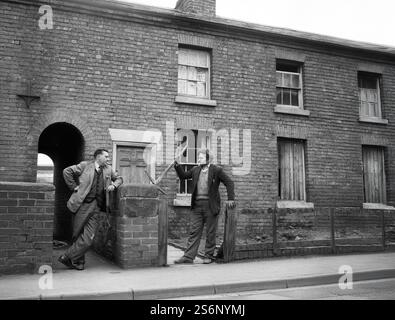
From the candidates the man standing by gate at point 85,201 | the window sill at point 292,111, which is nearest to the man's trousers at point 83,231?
the man standing by gate at point 85,201

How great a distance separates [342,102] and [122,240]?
932 centimetres

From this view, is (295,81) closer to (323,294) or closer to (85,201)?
(85,201)

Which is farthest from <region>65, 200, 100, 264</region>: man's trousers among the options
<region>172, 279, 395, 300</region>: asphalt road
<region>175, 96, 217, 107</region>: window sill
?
<region>175, 96, 217, 107</region>: window sill

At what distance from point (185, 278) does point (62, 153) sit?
25.6 ft

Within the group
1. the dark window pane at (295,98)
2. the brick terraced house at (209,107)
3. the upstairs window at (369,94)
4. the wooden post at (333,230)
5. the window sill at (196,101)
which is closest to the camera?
the wooden post at (333,230)

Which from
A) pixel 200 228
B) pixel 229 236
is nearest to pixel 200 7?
pixel 200 228

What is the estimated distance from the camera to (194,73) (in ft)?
37.9

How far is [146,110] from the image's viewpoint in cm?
1073

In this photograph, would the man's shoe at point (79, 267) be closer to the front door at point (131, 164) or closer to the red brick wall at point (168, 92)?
the red brick wall at point (168, 92)

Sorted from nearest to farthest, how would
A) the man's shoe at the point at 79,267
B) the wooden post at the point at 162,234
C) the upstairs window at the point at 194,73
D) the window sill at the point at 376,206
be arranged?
the man's shoe at the point at 79,267
the wooden post at the point at 162,234
the upstairs window at the point at 194,73
the window sill at the point at 376,206

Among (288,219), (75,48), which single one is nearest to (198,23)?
(75,48)

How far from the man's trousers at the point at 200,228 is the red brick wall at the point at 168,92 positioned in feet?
2.78

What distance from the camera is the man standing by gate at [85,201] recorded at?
6.56 m
